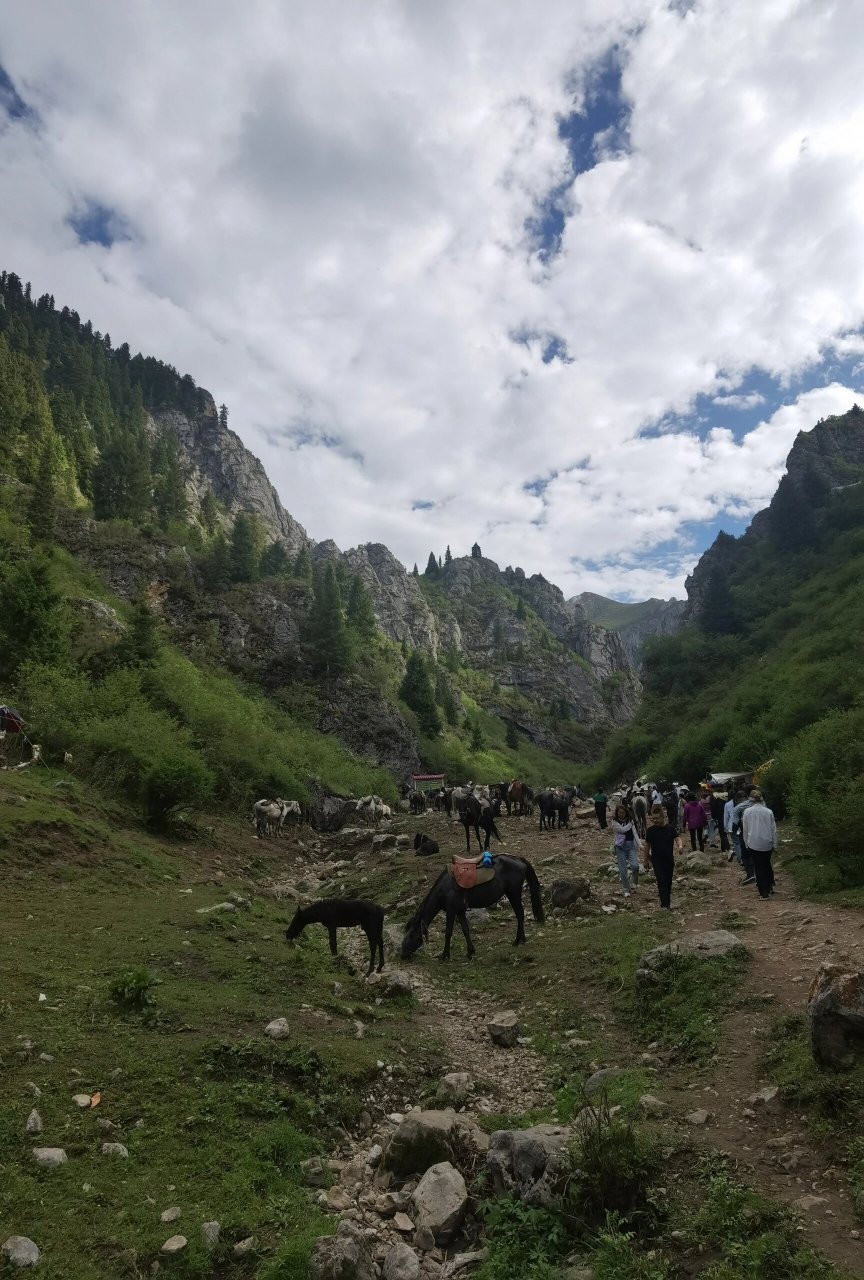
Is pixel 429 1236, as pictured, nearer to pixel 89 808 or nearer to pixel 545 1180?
pixel 545 1180

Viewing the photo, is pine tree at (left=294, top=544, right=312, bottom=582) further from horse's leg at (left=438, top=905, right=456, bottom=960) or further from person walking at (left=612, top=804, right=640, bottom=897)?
horse's leg at (left=438, top=905, right=456, bottom=960)

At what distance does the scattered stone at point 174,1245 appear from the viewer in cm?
478

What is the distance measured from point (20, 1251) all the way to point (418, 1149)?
338 centimetres

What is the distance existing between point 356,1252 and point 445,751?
79139 millimetres

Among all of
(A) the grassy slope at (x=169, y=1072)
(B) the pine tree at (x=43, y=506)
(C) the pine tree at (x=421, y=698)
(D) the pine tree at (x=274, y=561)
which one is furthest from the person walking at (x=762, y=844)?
(D) the pine tree at (x=274, y=561)

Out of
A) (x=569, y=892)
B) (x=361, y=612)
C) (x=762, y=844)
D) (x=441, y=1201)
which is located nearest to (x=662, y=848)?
(x=762, y=844)

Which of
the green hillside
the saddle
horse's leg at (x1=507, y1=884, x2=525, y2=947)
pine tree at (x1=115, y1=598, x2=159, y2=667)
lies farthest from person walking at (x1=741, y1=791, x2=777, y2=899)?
pine tree at (x1=115, y1=598, x2=159, y2=667)

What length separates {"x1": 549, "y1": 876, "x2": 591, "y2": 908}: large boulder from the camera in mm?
16016

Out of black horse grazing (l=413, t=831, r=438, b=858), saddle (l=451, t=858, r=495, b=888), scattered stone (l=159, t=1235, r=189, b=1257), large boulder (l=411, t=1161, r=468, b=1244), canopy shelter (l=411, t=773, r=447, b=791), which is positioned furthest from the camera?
canopy shelter (l=411, t=773, r=447, b=791)

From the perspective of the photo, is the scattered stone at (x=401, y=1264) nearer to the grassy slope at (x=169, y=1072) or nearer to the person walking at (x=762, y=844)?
the grassy slope at (x=169, y=1072)

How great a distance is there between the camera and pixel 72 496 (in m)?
75.9

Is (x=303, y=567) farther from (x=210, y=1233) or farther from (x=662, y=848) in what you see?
(x=210, y=1233)

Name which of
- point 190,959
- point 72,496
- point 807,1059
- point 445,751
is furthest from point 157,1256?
point 72,496

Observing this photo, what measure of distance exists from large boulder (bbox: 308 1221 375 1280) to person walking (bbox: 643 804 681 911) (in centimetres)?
1077
